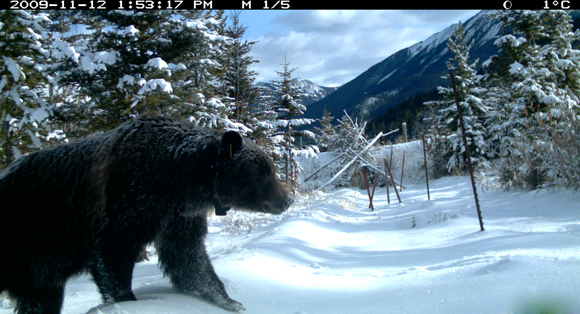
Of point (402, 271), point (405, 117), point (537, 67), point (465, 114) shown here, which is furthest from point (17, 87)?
point (405, 117)

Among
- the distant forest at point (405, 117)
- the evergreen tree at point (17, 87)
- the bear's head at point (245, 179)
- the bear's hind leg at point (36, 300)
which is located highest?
the distant forest at point (405, 117)

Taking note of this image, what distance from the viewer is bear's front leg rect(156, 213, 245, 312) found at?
2.50m

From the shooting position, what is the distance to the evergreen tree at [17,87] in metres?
7.55

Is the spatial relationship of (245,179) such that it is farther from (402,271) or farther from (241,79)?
(241,79)

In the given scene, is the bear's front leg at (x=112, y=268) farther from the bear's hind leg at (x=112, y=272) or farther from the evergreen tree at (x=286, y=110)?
the evergreen tree at (x=286, y=110)

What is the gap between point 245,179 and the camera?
2.89 metres

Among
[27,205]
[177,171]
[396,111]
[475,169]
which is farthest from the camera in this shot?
[396,111]

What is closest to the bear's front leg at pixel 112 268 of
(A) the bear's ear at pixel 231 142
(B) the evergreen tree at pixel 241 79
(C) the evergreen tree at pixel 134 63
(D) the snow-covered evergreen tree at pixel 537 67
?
(A) the bear's ear at pixel 231 142

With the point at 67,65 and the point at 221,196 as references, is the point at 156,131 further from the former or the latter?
the point at 67,65

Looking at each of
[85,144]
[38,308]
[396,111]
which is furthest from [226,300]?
[396,111]

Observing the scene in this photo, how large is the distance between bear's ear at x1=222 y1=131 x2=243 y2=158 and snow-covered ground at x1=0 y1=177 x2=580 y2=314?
1.18 metres

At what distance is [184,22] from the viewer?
8.14m

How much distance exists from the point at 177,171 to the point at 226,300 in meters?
1.06

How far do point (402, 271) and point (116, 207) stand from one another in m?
2.72
